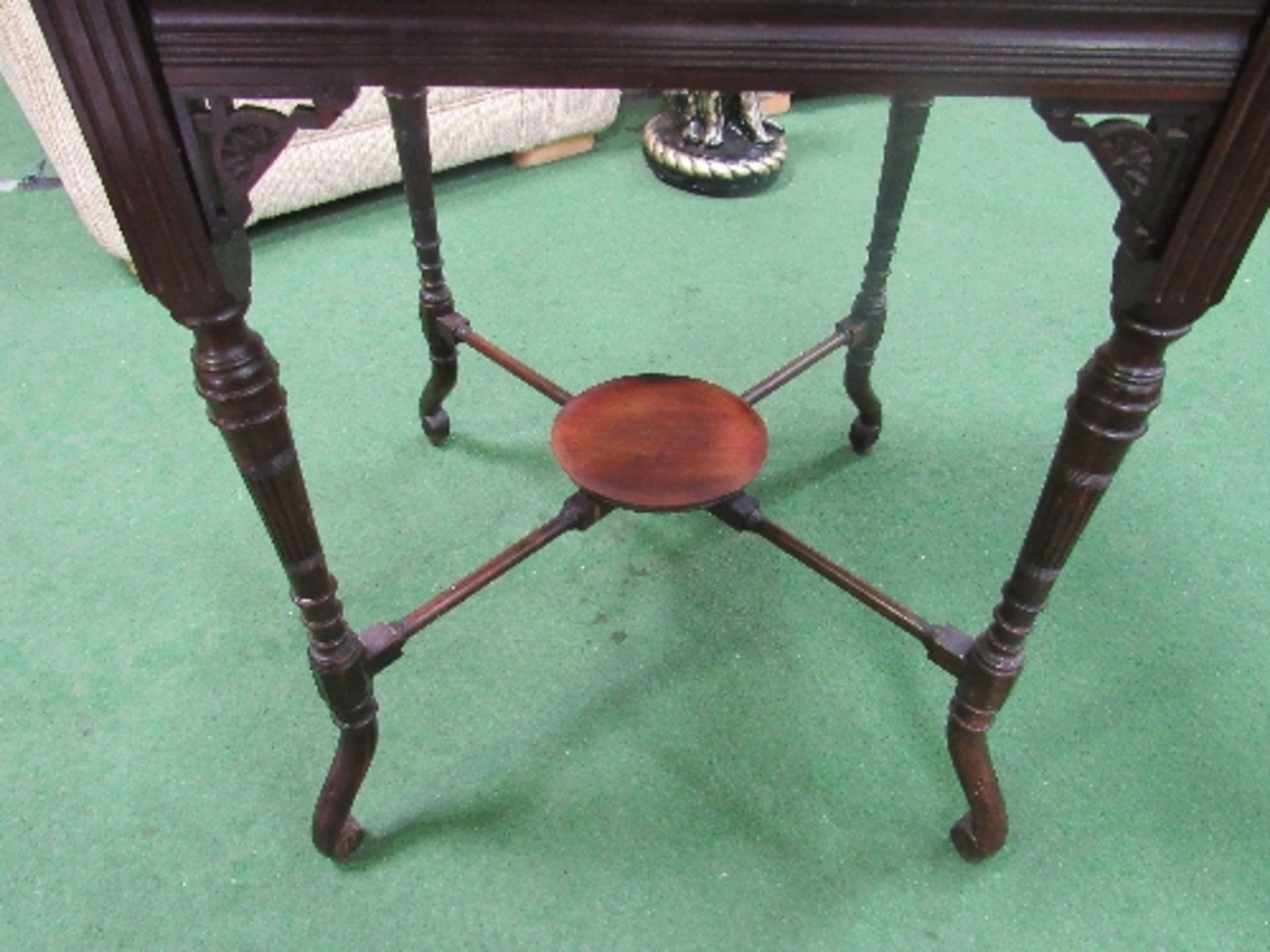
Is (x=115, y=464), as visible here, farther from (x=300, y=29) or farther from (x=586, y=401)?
(x=300, y=29)

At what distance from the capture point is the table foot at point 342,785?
91cm

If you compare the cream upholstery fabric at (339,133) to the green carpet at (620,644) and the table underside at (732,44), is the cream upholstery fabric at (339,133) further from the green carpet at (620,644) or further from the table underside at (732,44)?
the table underside at (732,44)

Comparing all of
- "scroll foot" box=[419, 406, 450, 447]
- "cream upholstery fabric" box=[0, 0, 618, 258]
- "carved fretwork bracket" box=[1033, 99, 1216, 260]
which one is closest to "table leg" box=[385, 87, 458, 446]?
"scroll foot" box=[419, 406, 450, 447]

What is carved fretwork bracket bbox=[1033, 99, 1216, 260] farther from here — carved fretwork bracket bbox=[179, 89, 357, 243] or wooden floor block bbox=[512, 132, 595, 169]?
wooden floor block bbox=[512, 132, 595, 169]

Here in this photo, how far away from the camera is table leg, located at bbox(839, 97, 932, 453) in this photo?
1081mm

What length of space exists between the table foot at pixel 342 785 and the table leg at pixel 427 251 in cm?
55

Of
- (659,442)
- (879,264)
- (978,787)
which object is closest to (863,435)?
(879,264)

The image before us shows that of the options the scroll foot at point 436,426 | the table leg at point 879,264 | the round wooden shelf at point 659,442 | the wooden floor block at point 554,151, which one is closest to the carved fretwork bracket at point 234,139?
the round wooden shelf at point 659,442

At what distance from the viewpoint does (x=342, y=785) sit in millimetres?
909

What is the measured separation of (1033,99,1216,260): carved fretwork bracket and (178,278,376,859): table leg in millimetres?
512

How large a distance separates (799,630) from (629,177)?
1.24m

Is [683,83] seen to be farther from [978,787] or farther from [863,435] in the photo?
[863,435]

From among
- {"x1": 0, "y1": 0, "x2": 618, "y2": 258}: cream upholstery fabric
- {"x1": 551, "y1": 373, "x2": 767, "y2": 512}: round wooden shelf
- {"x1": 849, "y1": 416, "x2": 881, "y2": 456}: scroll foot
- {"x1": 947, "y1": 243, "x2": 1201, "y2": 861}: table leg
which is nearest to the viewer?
{"x1": 947, "y1": 243, "x2": 1201, "y2": 861}: table leg

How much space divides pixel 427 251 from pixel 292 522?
0.56 m
